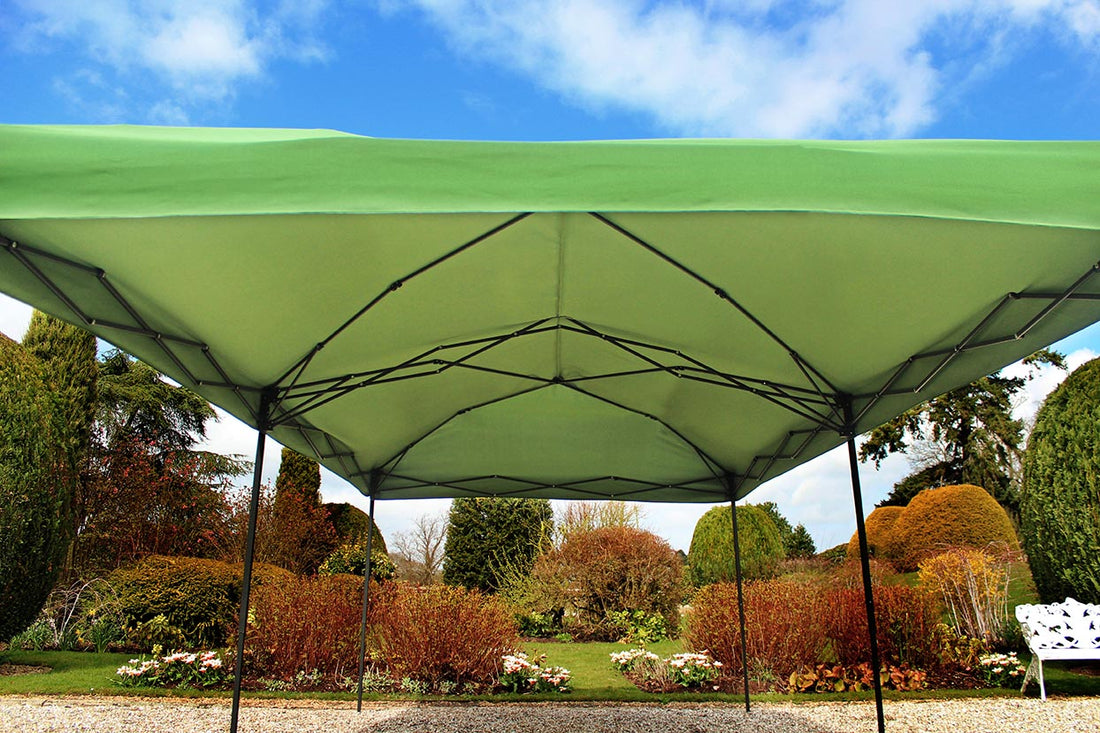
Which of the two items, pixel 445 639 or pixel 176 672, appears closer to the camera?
pixel 445 639

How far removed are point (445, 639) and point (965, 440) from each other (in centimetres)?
1806

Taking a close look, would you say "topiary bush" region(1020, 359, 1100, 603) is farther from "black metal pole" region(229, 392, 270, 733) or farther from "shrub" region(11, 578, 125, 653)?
"shrub" region(11, 578, 125, 653)

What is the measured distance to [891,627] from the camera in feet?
24.2

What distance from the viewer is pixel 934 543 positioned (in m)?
12.1

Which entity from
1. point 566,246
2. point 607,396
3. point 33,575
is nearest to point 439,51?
point 566,246

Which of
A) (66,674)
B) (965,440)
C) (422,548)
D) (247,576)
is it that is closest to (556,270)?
(247,576)

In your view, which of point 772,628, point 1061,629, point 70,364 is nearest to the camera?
point 1061,629

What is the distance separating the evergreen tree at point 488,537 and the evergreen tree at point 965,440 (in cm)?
1096

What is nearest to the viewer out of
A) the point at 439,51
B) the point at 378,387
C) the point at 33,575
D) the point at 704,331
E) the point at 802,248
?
the point at 802,248

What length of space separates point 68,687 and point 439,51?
23.2 feet

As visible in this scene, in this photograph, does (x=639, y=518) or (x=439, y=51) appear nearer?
(x=439, y=51)

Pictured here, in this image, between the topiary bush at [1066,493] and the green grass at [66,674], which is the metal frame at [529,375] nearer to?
the topiary bush at [1066,493]

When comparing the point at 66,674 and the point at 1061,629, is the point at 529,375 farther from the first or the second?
the point at 66,674

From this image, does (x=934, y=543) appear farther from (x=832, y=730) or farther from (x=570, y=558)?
(x=832, y=730)
